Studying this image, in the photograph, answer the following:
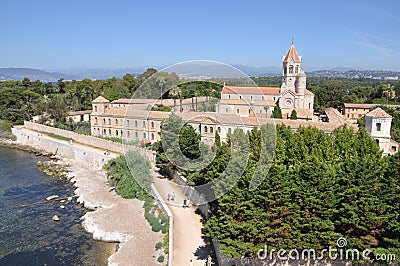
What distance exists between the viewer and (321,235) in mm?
12438

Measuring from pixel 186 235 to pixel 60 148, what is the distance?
26023mm

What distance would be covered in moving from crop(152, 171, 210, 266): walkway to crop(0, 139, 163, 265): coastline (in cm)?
149

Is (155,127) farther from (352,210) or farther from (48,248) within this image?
(352,210)

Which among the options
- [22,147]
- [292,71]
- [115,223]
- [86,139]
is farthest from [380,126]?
[22,147]

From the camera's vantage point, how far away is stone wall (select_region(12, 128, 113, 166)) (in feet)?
104

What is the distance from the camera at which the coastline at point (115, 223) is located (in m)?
16.2

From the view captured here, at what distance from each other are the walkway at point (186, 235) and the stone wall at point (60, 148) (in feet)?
42.6

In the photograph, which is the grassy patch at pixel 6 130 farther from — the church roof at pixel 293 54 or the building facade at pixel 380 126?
the building facade at pixel 380 126

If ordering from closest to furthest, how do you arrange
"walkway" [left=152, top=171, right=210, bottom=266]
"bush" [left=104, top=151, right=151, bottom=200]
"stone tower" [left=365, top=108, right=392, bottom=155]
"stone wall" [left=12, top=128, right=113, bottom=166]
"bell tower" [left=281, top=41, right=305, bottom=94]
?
1. "walkway" [left=152, top=171, right=210, bottom=266]
2. "bush" [left=104, top=151, right=151, bottom=200]
3. "stone tower" [left=365, top=108, right=392, bottom=155]
4. "stone wall" [left=12, top=128, right=113, bottom=166]
5. "bell tower" [left=281, top=41, right=305, bottom=94]

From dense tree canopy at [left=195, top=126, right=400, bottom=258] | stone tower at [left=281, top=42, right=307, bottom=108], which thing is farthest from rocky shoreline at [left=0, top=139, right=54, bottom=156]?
dense tree canopy at [left=195, top=126, right=400, bottom=258]

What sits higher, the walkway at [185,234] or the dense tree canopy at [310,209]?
the dense tree canopy at [310,209]

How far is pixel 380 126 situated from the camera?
25328 millimetres

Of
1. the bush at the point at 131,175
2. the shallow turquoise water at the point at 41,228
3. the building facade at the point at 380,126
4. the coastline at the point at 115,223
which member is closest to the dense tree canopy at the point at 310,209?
the coastline at the point at 115,223

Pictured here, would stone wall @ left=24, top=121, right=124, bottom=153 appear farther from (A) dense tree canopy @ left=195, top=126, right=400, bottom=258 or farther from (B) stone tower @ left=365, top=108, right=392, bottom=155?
(B) stone tower @ left=365, top=108, right=392, bottom=155
